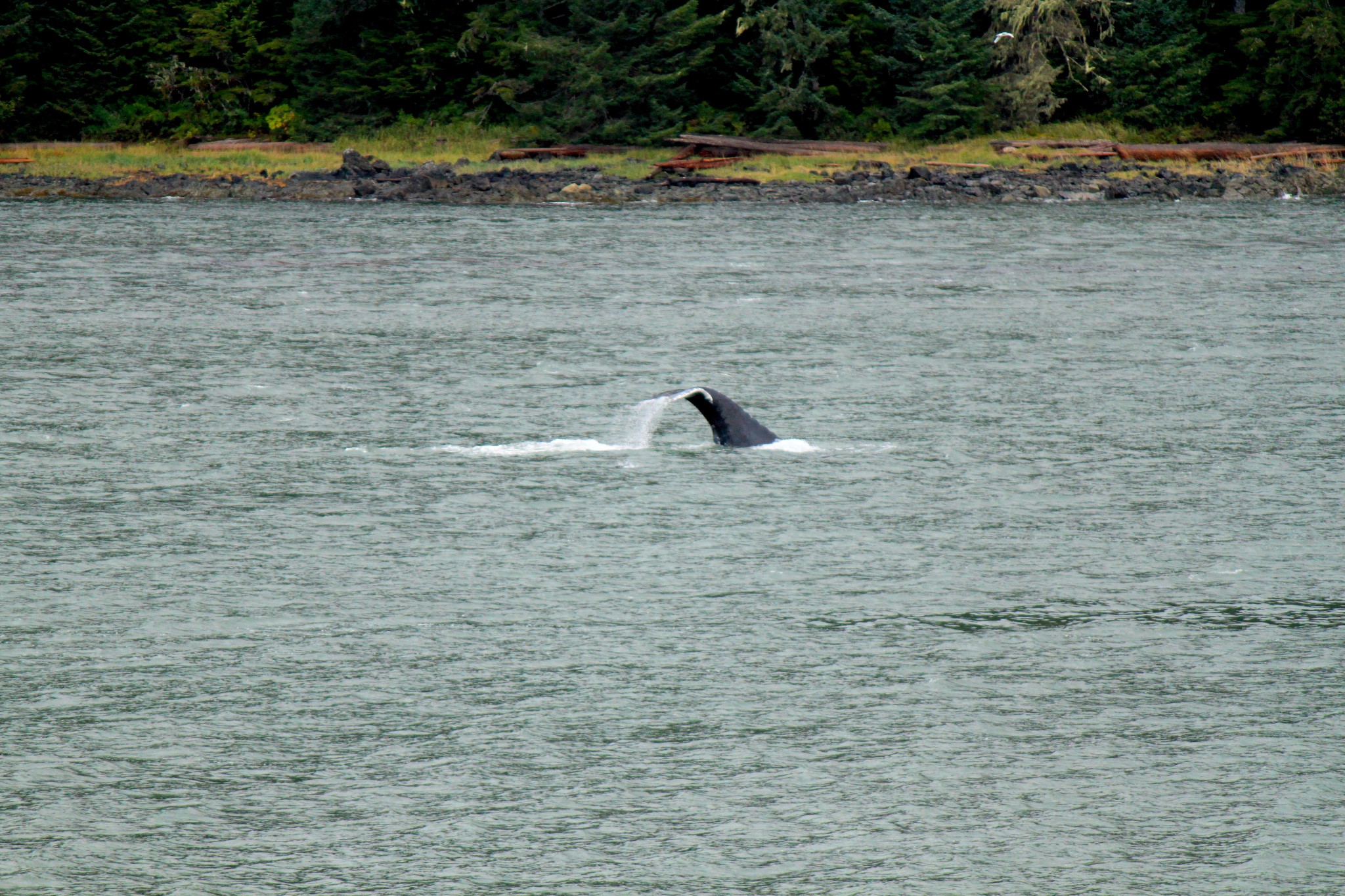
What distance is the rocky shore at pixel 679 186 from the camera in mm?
36438

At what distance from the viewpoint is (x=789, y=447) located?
10.6 m

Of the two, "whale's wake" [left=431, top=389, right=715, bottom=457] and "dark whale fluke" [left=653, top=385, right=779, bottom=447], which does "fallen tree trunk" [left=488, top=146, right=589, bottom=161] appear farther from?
"dark whale fluke" [left=653, top=385, right=779, bottom=447]

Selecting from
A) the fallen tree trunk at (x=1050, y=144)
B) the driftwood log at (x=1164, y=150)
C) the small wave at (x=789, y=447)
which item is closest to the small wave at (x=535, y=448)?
the small wave at (x=789, y=447)

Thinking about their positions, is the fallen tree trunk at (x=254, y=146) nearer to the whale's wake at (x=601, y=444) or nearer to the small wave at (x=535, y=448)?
the whale's wake at (x=601, y=444)

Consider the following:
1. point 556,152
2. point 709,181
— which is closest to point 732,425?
point 709,181

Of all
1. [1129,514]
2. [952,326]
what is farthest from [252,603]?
[952,326]

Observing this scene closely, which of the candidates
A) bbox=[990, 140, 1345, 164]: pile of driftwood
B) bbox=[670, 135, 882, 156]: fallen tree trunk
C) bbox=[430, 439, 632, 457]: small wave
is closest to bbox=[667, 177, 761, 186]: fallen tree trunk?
bbox=[670, 135, 882, 156]: fallen tree trunk

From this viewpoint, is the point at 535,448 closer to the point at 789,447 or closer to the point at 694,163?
the point at 789,447

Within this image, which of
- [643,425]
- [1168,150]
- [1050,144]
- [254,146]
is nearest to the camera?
[643,425]

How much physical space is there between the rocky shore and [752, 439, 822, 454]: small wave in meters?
25.8

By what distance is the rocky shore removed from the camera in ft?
120

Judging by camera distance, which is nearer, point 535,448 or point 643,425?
point 535,448

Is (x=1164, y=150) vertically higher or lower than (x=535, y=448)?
higher

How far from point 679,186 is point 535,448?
2904cm
